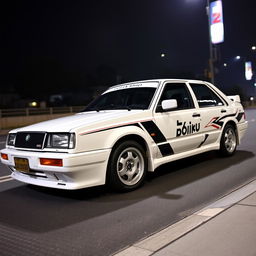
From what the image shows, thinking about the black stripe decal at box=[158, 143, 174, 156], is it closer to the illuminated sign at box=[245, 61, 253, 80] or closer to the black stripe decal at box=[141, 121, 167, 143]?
the black stripe decal at box=[141, 121, 167, 143]

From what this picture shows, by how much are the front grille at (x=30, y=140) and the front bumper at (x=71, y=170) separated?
114 mm

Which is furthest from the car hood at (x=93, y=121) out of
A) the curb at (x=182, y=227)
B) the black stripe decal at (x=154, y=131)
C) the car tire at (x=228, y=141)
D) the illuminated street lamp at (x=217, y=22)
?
the illuminated street lamp at (x=217, y=22)

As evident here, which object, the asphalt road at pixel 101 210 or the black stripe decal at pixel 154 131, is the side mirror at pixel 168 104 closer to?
the black stripe decal at pixel 154 131

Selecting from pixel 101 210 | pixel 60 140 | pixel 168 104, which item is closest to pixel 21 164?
pixel 60 140

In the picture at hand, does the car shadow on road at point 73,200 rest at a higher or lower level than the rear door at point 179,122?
lower

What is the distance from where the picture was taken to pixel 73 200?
4598 mm

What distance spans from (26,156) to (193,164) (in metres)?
3.37

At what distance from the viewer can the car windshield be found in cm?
550

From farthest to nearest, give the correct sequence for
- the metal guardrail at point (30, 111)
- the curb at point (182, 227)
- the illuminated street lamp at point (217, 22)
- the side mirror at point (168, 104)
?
the illuminated street lamp at point (217, 22) < the metal guardrail at point (30, 111) < the side mirror at point (168, 104) < the curb at point (182, 227)

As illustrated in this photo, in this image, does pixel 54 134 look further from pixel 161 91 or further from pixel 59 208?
pixel 161 91

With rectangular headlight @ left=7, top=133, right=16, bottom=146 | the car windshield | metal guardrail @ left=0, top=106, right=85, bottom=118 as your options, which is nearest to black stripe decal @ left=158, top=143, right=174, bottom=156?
the car windshield

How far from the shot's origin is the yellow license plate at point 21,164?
4532 mm

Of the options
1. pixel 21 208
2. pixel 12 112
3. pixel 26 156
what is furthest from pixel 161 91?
pixel 12 112

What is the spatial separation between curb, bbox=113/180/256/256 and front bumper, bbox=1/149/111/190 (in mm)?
1344
